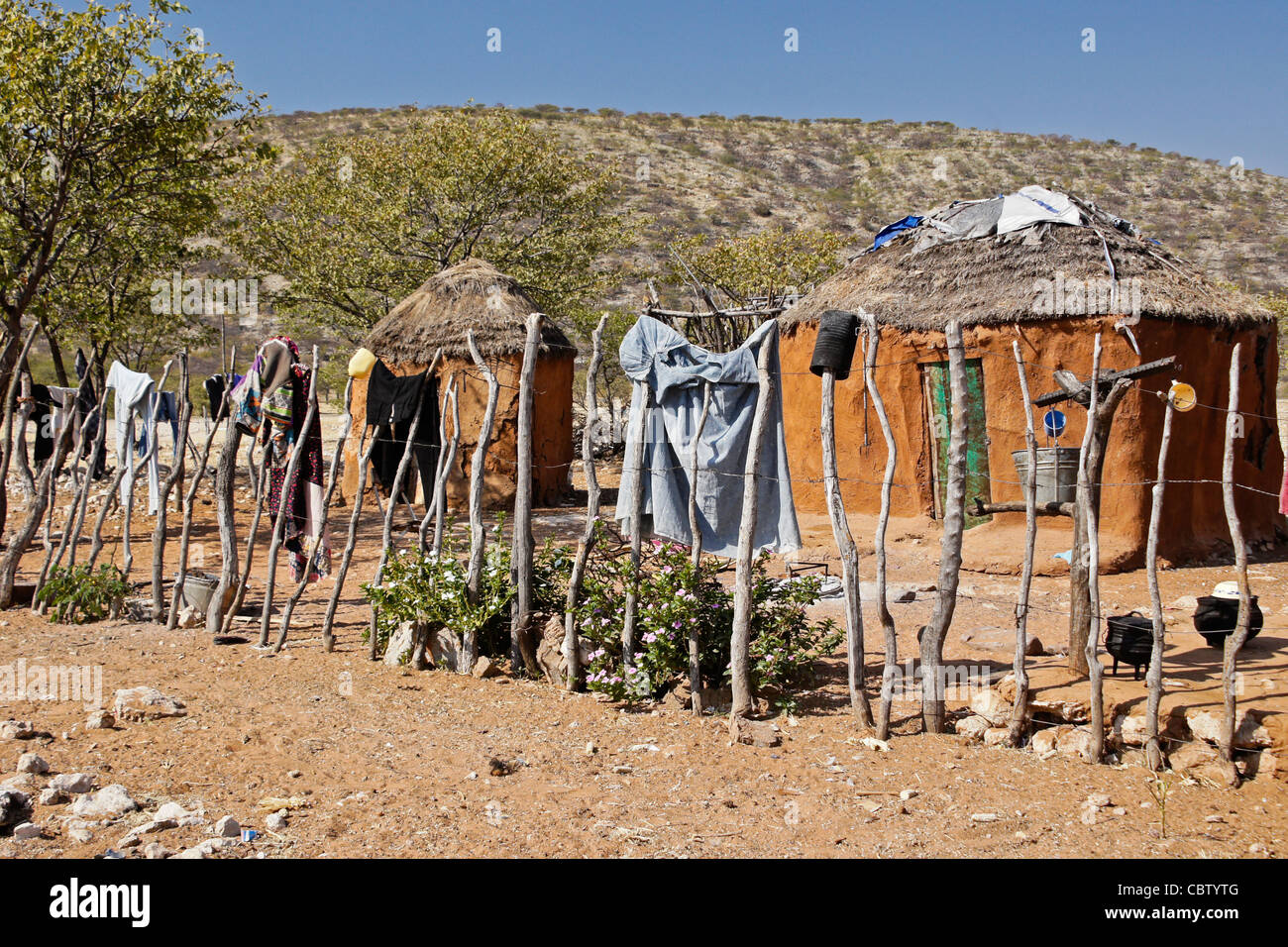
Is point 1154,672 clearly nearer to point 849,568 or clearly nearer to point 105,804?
point 849,568

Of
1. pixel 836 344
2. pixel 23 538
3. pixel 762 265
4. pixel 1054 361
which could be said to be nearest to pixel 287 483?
pixel 23 538

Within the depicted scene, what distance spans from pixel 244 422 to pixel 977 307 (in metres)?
7.04

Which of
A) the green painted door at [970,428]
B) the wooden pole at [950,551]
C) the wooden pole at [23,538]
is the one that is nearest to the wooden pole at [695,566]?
the wooden pole at [950,551]

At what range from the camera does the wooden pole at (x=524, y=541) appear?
550 cm

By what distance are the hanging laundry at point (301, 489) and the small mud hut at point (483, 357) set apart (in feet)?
16.8

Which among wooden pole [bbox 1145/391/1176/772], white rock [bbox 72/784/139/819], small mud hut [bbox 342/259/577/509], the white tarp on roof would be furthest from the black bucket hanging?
small mud hut [bbox 342/259/577/509]

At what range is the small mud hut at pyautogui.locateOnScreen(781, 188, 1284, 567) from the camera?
9.10 metres

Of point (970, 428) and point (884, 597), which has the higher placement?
point (970, 428)

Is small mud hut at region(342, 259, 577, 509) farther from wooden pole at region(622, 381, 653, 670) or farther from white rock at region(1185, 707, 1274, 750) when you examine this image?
white rock at region(1185, 707, 1274, 750)

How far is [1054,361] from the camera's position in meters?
9.38

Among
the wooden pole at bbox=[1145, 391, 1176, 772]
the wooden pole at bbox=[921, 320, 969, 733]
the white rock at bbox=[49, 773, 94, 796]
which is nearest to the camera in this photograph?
the white rock at bbox=[49, 773, 94, 796]

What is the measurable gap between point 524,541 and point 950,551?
7.82ft

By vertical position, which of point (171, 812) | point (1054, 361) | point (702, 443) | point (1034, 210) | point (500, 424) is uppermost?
point (1034, 210)

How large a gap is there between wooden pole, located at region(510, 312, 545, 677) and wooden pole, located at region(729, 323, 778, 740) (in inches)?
51.8
